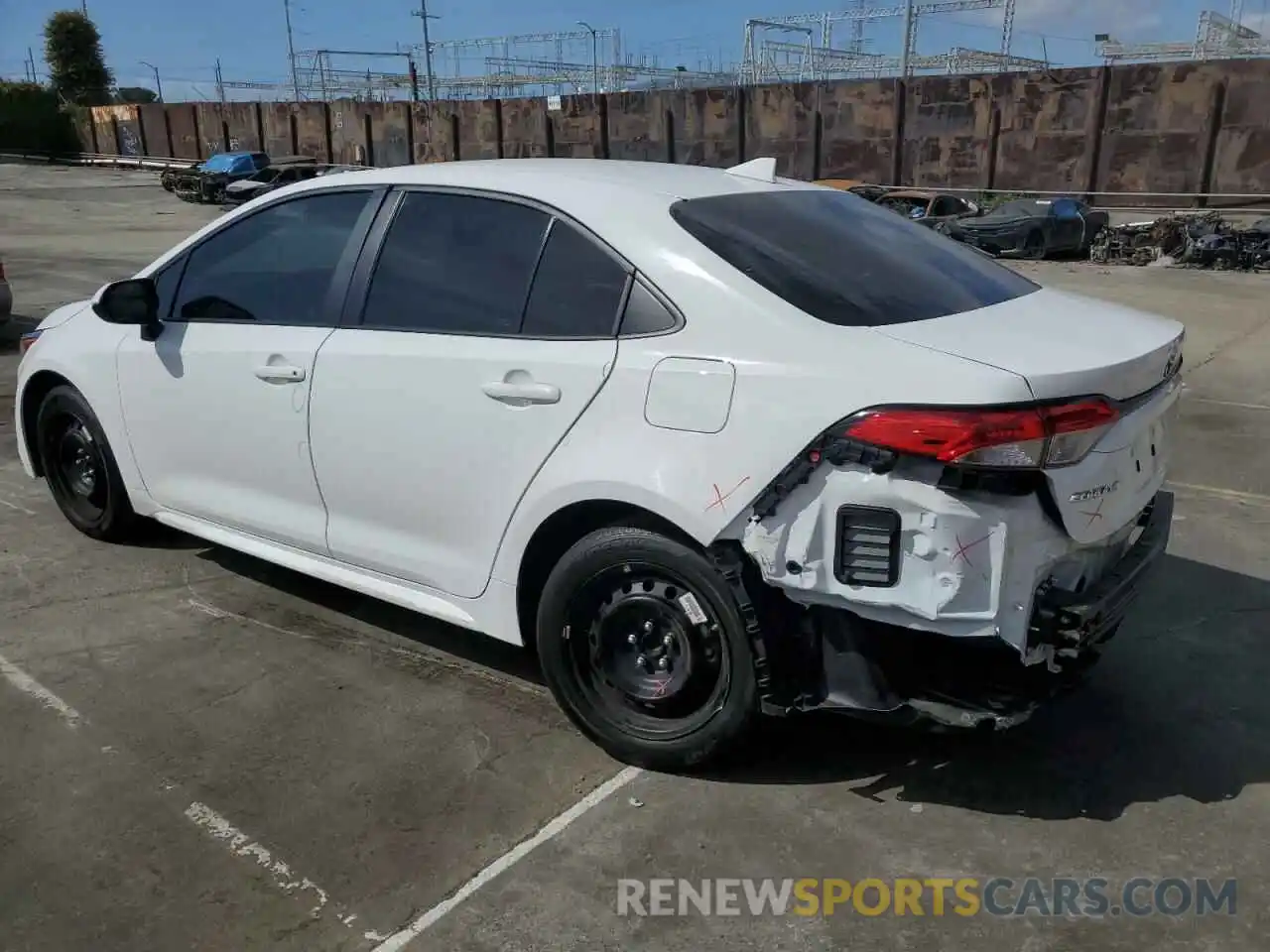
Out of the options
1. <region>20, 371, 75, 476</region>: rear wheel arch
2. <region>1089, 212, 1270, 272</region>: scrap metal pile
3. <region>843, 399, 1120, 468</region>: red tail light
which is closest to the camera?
<region>843, 399, 1120, 468</region>: red tail light

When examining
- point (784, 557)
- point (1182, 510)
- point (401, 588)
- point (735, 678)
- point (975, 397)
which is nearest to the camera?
point (975, 397)

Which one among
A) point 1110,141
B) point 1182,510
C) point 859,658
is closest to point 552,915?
point 859,658

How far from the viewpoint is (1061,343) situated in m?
2.79

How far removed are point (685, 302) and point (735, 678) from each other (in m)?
1.03

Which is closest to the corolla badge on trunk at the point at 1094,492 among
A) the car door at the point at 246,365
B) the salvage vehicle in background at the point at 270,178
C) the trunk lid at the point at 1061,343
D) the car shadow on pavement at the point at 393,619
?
the trunk lid at the point at 1061,343

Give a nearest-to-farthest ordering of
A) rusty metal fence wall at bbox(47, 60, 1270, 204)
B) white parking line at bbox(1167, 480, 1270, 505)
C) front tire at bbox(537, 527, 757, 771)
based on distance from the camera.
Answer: front tire at bbox(537, 527, 757, 771) → white parking line at bbox(1167, 480, 1270, 505) → rusty metal fence wall at bbox(47, 60, 1270, 204)

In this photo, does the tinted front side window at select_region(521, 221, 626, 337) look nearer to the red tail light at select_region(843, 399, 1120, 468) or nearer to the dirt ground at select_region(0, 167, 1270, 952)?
the red tail light at select_region(843, 399, 1120, 468)

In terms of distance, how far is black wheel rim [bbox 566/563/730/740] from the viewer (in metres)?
2.93

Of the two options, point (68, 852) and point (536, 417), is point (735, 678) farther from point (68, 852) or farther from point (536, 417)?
point (68, 852)

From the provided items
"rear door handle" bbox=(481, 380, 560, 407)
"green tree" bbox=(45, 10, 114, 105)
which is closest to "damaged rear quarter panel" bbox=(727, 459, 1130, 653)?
"rear door handle" bbox=(481, 380, 560, 407)

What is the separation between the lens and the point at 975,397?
248 centimetres

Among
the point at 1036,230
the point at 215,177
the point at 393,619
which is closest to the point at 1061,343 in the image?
the point at 393,619

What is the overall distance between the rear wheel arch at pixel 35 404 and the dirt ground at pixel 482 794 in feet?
3.00

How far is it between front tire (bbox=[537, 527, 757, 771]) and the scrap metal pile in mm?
16806
